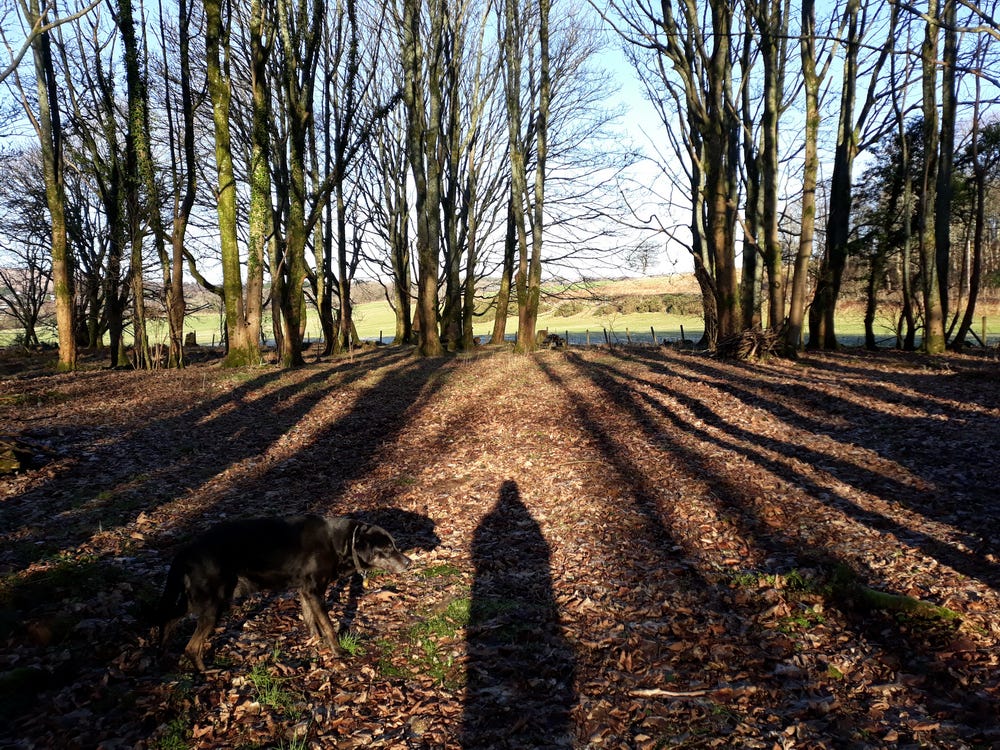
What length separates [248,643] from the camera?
451cm

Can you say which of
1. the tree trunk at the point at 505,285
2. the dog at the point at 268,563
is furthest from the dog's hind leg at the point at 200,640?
the tree trunk at the point at 505,285

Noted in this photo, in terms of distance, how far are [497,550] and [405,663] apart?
87.2 inches

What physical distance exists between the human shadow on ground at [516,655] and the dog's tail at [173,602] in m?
2.21

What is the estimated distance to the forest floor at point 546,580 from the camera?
3666 millimetres

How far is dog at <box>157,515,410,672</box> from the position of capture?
418 centimetres

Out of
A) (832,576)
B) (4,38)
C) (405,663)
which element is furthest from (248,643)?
(4,38)

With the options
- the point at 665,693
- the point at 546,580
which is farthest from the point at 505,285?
the point at 665,693

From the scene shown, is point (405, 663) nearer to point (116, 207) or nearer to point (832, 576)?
point (832, 576)

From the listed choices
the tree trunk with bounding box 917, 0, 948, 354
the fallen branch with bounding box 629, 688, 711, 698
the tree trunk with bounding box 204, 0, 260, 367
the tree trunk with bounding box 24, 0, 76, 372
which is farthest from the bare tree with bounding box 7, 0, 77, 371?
the tree trunk with bounding box 917, 0, 948, 354

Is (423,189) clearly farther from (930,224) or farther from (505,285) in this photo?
(930,224)

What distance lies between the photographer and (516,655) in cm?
443

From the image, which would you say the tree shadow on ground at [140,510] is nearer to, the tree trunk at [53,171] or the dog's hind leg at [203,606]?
the dog's hind leg at [203,606]

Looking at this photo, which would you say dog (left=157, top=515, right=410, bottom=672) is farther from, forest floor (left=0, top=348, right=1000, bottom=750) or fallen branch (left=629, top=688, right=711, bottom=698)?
fallen branch (left=629, top=688, right=711, bottom=698)

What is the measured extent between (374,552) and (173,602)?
151cm
